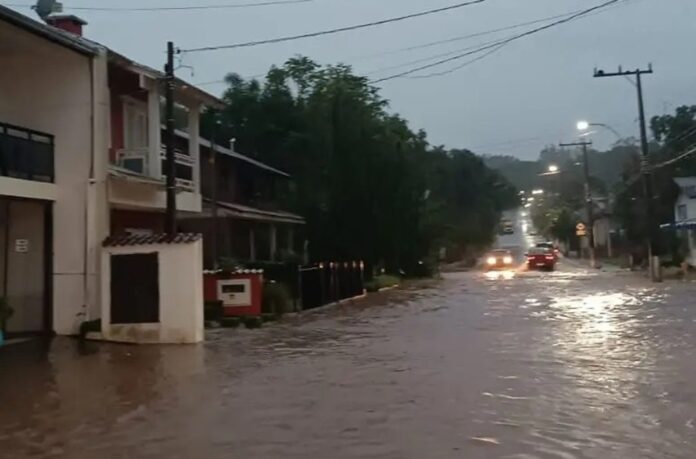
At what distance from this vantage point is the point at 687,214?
189 ft

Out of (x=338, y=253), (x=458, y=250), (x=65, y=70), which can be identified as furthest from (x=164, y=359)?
(x=458, y=250)

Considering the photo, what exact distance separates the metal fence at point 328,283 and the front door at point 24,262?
371 inches

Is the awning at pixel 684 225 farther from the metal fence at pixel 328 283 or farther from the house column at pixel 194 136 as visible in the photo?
the house column at pixel 194 136

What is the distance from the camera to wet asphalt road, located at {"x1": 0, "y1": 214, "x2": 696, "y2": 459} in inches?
332

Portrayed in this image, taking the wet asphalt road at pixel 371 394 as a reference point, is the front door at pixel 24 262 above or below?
above

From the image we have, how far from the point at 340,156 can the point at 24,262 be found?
2335 centimetres

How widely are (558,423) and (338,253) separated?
3302 centimetres

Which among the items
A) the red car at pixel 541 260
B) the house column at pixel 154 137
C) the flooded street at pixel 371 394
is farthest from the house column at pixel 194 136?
the red car at pixel 541 260

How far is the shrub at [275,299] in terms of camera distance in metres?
24.7

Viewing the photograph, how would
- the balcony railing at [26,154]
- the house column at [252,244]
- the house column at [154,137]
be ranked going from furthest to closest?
the house column at [252,244]
the house column at [154,137]
the balcony railing at [26,154]

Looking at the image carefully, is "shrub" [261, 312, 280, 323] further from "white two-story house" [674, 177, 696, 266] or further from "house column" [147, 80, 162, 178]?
"white two-story house" [674, 177, 696, 266]

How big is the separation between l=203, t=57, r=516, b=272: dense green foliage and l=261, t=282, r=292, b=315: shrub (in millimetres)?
14515

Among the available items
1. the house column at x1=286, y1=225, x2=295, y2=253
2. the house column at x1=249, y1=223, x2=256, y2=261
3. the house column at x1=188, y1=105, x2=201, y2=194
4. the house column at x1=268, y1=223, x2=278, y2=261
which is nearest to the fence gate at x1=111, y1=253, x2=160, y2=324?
the house column at x1=188, y1=105, x2=201, y2=194

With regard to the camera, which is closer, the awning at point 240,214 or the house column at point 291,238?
the awning at point 240,214
